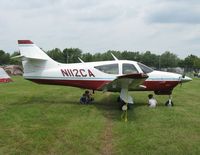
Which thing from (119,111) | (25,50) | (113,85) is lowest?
(119,111)

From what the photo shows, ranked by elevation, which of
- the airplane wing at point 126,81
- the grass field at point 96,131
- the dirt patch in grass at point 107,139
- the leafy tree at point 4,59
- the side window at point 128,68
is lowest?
the dirt patch in grass at point 107,139

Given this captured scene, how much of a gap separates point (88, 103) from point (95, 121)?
156 inches

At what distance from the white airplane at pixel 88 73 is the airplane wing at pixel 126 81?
2.60 feet

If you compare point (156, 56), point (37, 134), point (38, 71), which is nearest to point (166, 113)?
point (37, 134)

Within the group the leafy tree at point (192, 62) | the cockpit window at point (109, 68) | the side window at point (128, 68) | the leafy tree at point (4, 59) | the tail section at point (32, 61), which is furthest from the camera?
the leafy tree at point (4, 59)

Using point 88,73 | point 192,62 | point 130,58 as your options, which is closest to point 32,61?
point 88,73

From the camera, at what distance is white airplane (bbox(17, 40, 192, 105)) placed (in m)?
12.5

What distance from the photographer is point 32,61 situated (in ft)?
42.3

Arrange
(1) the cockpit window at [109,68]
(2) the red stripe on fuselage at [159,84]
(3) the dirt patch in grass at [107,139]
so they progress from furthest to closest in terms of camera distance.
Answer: (2) the red stripe on fuselage at [159,84]
(1) the cockpit window at [109,68]
(3) the dirt patch in grass at [107,139]

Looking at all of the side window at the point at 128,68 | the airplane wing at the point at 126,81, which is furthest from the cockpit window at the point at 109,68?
the airplane wing at the point at 126,81

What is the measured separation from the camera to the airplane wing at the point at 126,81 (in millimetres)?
9617

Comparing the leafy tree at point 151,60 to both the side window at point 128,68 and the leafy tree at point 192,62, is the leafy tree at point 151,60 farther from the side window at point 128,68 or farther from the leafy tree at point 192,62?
the side window at point 128,68

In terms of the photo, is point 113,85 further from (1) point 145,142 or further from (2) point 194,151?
(2) point 194,151

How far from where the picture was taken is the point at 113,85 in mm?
11273
